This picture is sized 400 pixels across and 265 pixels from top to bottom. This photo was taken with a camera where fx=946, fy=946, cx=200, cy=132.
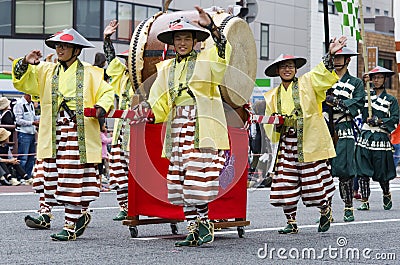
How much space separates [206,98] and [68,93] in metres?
1.32

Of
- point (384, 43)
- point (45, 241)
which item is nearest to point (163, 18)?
point (45, 241)

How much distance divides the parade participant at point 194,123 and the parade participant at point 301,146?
126cm

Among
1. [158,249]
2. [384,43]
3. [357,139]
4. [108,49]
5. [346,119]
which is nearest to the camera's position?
[158,249]

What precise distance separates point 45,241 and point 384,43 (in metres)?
40.6

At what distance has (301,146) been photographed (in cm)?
906

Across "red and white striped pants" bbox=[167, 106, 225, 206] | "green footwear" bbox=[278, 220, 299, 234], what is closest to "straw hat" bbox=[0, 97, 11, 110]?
"green footwear" bbox=[278, 220, 299, 234]

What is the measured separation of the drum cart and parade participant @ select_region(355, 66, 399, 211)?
420cm

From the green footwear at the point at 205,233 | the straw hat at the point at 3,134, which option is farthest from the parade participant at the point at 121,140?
the straw hat at the point at 3,134

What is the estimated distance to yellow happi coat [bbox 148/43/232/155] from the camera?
783 centimetres

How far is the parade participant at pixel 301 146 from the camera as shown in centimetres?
905

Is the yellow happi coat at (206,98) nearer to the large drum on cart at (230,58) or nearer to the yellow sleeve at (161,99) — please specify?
the yellow sleeve at (161,99)

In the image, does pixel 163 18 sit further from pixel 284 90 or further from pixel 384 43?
pixel 384 43

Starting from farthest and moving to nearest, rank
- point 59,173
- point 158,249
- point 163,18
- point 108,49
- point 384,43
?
1. point 384,43
2. point 108,49
3. point 163,18
4. point 59,173
5. point 158,249

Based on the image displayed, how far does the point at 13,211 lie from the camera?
1118 cm
